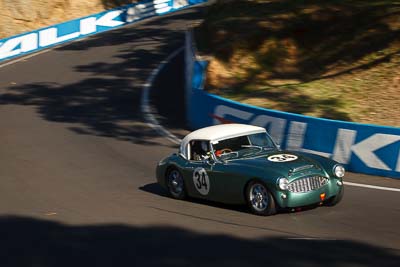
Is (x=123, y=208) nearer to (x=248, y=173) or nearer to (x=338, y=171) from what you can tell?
(x=248, y=173)

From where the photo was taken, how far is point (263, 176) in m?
12.5

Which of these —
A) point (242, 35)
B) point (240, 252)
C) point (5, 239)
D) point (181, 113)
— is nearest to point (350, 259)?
point (240, 252)

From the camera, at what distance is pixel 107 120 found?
2425cm

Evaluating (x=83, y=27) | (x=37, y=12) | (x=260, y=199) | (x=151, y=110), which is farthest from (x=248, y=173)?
(x=37, y=12)

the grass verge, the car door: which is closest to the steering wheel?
the car door

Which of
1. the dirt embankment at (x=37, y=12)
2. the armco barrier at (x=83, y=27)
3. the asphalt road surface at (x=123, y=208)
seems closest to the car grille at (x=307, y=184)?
the asphalt road surface at (x=123, y=208)

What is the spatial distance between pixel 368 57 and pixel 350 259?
15477mm

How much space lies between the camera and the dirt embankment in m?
40.8

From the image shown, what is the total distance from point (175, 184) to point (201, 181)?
3.31 ft

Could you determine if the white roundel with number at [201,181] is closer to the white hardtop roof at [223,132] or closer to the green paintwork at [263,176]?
the green paintwork at [263,176]

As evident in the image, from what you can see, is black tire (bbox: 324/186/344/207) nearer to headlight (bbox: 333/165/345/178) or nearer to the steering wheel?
headlight (bbox: 333/165/345/178)

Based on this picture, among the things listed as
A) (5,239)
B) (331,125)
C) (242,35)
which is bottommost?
(5,239)

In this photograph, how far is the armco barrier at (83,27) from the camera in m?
36.7

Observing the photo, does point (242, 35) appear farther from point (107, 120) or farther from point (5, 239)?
point (5, 239)
